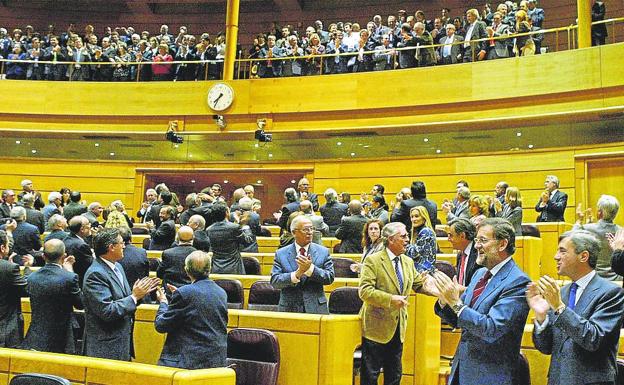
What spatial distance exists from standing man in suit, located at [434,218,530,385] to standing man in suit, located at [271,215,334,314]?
1.48 meters

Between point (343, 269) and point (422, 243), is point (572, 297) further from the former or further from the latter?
point (343, 269)

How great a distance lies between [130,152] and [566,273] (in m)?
11.5

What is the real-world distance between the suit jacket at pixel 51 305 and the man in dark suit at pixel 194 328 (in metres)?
0.92

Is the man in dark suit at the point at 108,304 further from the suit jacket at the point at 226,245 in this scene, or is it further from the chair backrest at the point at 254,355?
the suit jacket at the point at 226,245

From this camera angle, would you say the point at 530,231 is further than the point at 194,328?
Yes

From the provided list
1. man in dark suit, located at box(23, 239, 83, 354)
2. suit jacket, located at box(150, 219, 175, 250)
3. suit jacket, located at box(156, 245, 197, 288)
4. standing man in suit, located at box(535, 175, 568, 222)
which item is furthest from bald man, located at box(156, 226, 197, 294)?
standing man in suit, located at box(535, 175, 568, 222)

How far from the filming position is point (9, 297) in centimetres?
443

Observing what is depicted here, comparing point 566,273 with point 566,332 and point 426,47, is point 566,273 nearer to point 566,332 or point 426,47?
point 566,332

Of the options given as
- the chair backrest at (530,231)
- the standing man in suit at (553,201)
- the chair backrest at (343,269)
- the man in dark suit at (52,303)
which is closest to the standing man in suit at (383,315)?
the man in dark suit at (52,303)

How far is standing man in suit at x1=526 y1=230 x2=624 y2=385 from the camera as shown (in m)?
2.70

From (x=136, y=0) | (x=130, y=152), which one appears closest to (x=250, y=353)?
(x=130, y=152)

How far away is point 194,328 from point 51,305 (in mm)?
1188

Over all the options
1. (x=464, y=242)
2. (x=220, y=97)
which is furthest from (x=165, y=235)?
(x=220, y=97)

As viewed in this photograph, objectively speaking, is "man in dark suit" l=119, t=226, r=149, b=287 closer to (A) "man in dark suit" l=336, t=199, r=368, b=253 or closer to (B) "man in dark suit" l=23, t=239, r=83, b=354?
(B) "man in dark suit" l=23, t=239, r=83, b=354
